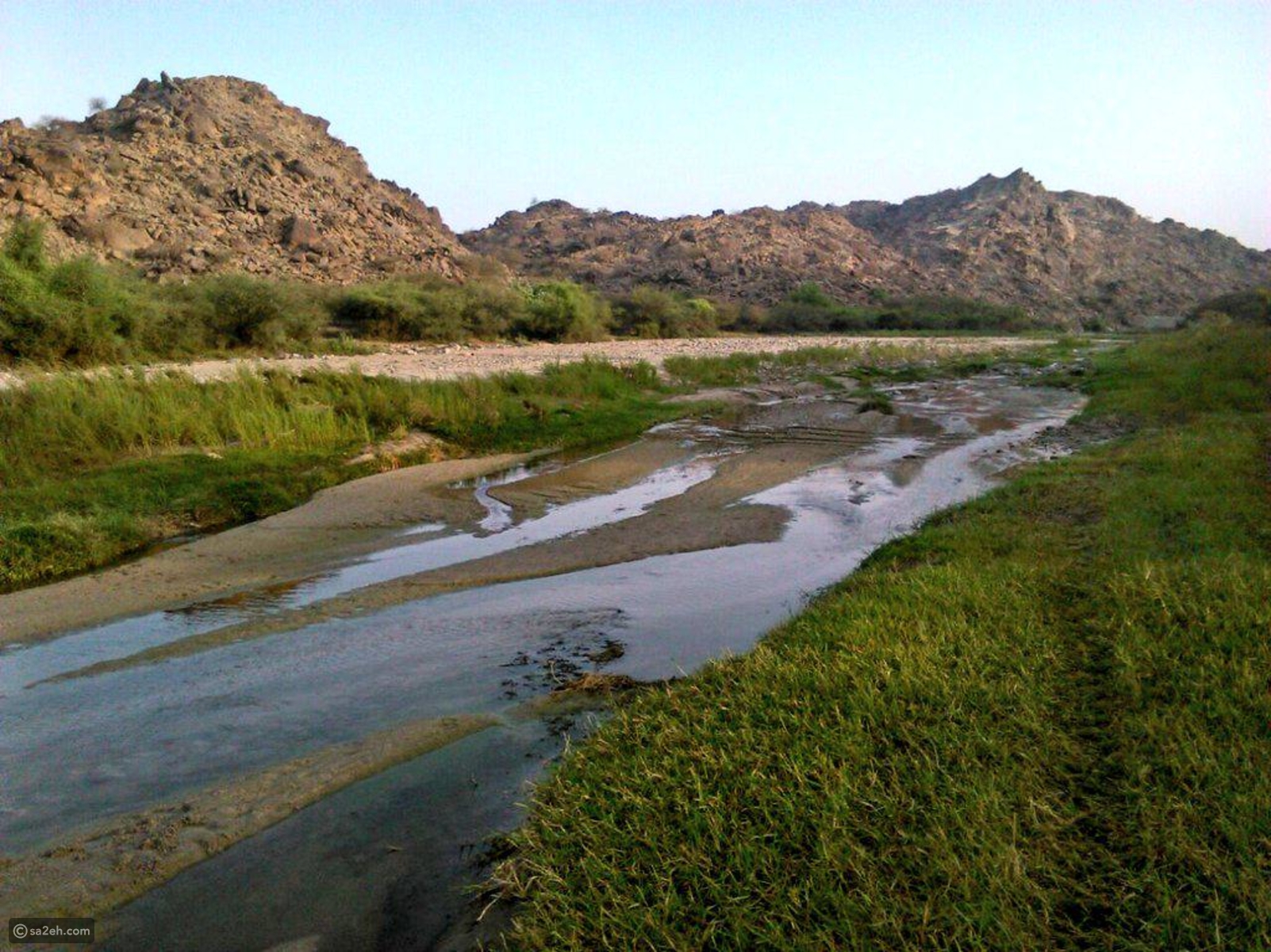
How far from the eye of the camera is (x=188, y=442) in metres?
13.4

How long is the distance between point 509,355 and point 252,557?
2076 centimetres

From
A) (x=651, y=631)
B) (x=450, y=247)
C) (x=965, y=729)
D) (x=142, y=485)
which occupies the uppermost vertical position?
(x=450, y=247)

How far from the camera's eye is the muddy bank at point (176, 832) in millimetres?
3857

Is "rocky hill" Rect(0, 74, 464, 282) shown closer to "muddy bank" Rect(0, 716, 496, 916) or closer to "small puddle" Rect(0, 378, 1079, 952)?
"small puddle" Rect(0, 378, 1079, 952)

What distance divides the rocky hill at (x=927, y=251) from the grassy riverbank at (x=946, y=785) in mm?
62365

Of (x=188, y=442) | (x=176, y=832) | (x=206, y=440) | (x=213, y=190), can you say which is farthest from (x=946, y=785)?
(x=213, y=190)

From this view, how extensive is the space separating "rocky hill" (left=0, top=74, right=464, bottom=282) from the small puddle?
29.2 meters

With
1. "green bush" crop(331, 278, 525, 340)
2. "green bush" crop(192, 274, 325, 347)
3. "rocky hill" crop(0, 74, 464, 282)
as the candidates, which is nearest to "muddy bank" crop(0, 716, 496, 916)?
"green bush" crop(192, 274, 325, 347)

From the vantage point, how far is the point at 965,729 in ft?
12.9

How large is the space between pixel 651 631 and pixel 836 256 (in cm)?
8689

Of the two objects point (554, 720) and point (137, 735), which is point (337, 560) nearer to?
point (137, 735)

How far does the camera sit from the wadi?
3219mm

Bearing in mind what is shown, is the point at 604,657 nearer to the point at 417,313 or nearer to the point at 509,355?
the point at 509,355

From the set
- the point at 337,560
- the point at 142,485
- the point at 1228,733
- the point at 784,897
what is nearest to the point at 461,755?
the point at 784,897
